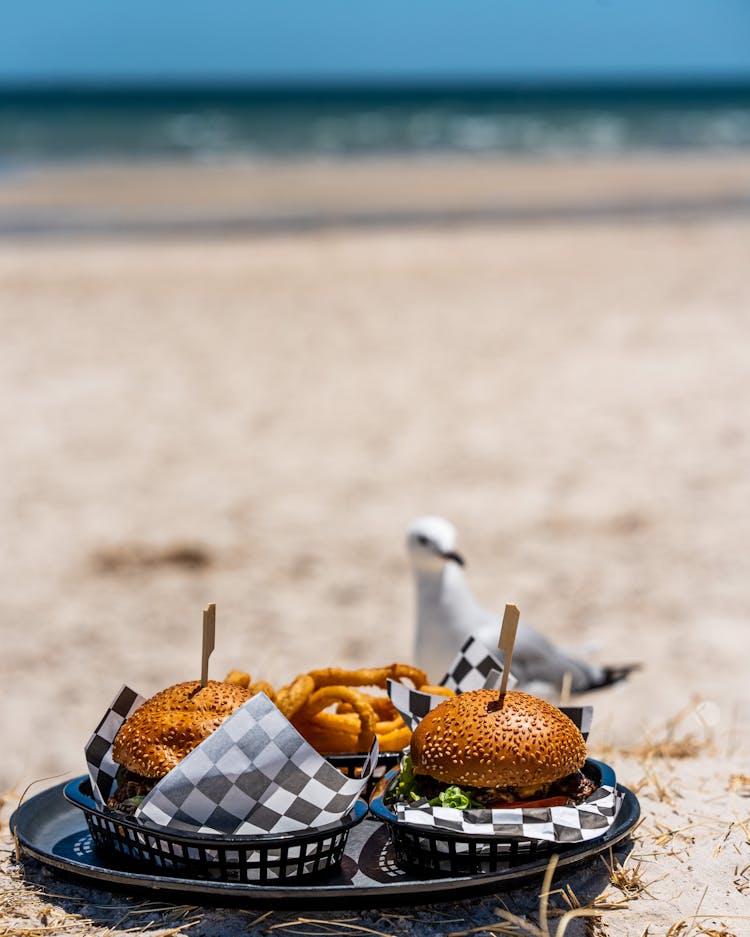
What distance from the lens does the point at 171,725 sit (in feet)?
8.45

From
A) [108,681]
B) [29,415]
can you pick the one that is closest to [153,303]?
[29,415]

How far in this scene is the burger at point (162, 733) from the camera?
2.54 metres

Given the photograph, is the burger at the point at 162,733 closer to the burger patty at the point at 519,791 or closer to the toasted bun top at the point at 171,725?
Answer: the toasted bun top at the point at 171,725

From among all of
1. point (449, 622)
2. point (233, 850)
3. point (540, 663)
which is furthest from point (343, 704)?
point (540, 663)

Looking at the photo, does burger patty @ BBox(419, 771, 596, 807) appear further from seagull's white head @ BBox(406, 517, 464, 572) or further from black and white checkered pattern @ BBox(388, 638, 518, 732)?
seagull's white head @ BBox(406, 517, 464, 572)

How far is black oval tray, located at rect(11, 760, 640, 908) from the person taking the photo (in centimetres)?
244

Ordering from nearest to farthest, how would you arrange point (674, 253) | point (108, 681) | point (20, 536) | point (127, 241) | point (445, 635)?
point (445, 635) → point (108, 681) → point (20, 536) → point (674, 253) → point (127, 241)

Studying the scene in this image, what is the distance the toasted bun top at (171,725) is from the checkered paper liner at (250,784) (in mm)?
106

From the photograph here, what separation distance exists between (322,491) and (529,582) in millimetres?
2067

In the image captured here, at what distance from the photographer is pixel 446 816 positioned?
2453mm

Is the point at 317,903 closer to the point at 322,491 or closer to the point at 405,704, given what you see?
the point at 405,704

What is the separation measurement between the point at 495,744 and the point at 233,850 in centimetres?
59

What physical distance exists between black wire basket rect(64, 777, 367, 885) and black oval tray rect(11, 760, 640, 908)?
0.03 metres

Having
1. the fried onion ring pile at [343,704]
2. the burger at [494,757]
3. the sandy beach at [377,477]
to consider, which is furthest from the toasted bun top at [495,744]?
the sandy beach at [377,477]
